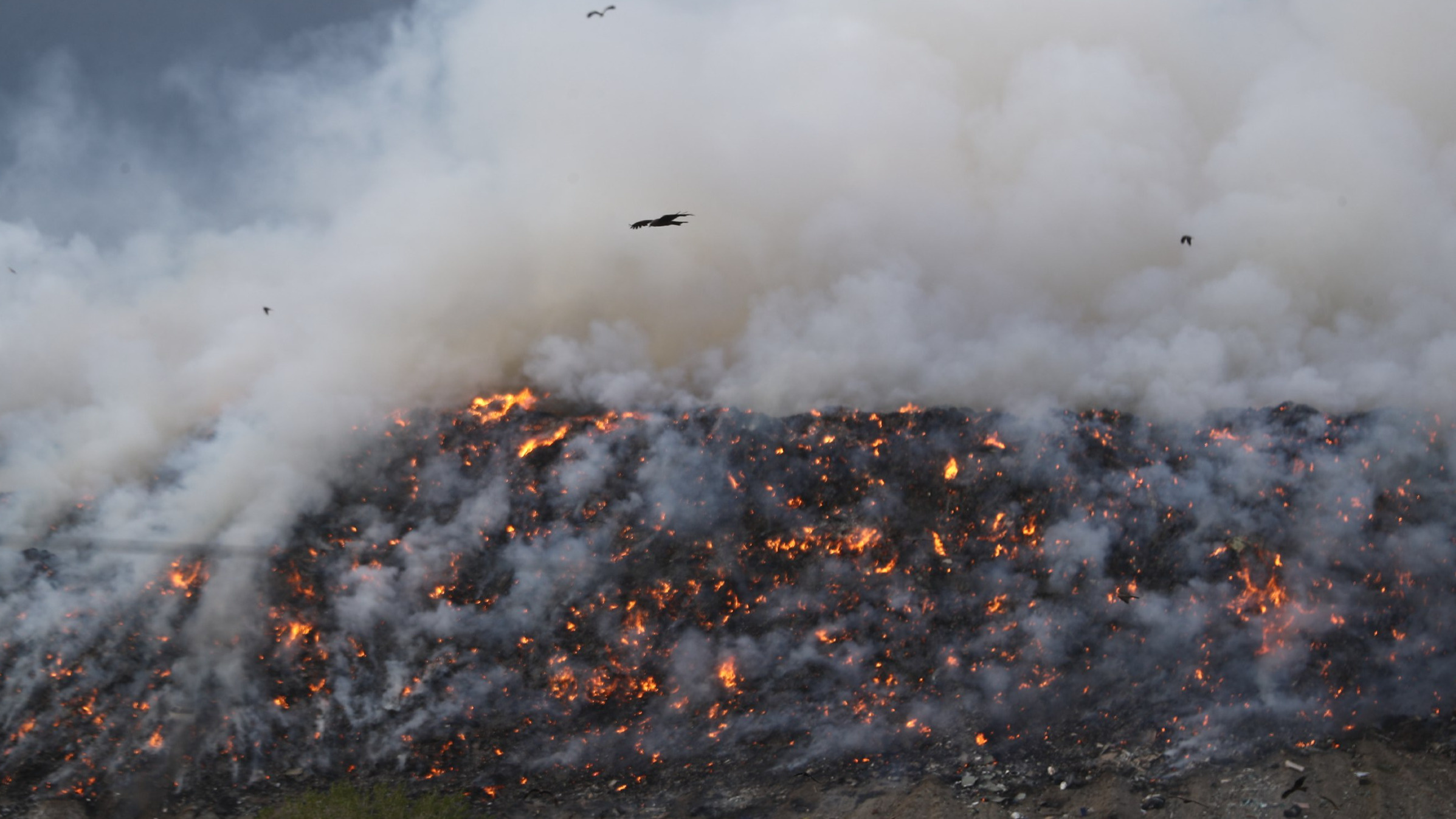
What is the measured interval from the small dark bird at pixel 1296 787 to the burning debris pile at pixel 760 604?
6.97 ft

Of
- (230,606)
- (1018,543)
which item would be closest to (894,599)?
(1018,543)

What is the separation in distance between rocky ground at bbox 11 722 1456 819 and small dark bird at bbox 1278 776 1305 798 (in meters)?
0.05

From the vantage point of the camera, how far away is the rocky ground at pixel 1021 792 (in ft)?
95.6

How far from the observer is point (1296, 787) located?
28.8 m

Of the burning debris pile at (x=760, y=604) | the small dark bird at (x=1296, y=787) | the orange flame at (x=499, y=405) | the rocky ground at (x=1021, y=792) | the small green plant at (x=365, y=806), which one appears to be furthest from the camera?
the orange flame at (x=499, y=405)

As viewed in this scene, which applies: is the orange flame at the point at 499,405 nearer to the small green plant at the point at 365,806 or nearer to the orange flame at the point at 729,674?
the orange flame at the point at 729,674

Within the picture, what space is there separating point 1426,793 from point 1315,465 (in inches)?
546

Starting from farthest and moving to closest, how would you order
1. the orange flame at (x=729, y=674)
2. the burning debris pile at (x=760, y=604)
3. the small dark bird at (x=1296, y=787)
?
the orange flame at (x=729, y=674) → the burning debris pile at (x=760, y=604) → the small dark bird at (x=1296, y=787)

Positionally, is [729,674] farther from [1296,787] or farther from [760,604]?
[1296,787]

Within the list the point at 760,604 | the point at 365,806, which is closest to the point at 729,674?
the point at 760,604

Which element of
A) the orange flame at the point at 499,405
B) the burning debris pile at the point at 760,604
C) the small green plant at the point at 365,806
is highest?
the orange flame at the point at 499,405

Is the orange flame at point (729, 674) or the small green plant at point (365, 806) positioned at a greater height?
the orange flame at point (729, 674)

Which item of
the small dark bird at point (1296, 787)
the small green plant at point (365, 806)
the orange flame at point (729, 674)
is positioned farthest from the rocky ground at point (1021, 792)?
the orange flame at point (729, 674)

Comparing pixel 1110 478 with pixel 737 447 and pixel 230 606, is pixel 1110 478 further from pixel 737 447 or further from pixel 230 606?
pixel 230 606
